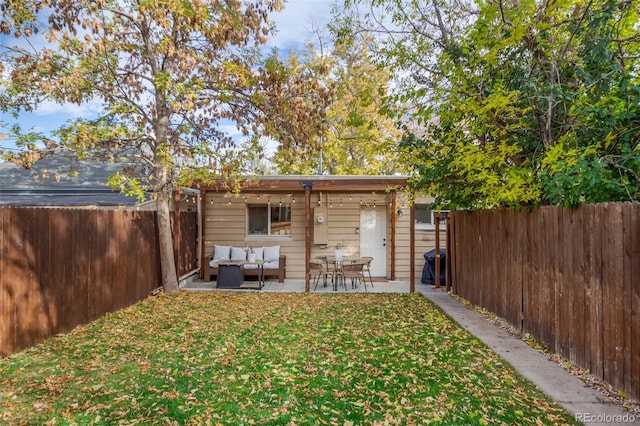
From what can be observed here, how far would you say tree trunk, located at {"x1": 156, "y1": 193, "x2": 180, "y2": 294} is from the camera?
23.5ft

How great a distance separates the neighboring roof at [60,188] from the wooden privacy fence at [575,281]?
7.19 metres

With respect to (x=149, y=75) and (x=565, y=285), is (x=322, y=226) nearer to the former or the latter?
(x=149, y=75)

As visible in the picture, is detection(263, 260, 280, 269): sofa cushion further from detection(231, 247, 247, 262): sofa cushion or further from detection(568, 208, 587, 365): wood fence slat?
detection(568, 208, 587, 365): wood fence slat

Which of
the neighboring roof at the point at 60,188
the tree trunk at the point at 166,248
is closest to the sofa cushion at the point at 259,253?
the tree trunk at the point at 166,248

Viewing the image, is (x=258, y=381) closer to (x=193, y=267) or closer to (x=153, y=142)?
(x=153, y=142)

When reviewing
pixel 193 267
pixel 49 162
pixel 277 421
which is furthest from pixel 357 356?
pixel 49 162

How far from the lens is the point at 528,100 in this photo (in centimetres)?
415

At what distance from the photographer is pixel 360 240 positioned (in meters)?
9.50

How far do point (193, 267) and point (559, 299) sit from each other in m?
8.06

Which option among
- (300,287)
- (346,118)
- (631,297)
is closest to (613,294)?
(631,297)

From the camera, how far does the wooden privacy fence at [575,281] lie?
2863 millimetres

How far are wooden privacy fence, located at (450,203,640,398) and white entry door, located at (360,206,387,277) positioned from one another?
12.9ft

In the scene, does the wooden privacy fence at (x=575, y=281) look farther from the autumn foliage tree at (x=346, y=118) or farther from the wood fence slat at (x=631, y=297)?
the autumn foliage tree at (x=346, y=118)

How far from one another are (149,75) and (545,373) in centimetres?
803
